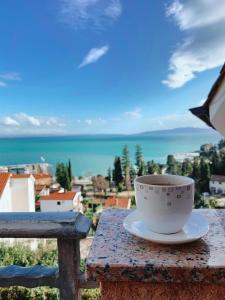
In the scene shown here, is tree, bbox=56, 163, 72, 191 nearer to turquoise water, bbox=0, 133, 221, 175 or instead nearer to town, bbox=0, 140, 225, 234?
town, bbox=0, 140, 225, 234

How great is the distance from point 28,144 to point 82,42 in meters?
11.5

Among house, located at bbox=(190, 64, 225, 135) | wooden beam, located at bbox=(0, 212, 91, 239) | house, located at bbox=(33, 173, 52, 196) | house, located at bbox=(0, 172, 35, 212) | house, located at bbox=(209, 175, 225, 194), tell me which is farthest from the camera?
house, located at bbox=(33, 173, 52, 196)

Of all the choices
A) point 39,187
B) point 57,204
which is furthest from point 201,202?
point 39,187

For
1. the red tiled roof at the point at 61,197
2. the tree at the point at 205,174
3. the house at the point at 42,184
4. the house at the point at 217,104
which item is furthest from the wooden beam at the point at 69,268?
the house at the point at 42,184

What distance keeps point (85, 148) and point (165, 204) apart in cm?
3023

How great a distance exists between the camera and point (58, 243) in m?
0.52

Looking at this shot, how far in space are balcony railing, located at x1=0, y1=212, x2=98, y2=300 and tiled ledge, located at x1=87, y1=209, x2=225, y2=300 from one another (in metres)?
0.15

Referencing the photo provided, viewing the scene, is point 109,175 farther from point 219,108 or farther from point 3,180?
point 219,108

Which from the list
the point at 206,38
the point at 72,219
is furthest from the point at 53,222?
the point at 206,38

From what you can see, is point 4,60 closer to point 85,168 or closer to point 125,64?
point 125,64

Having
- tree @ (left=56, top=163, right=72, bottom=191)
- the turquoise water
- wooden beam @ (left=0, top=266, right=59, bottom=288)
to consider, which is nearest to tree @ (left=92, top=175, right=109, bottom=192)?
the turquoise water

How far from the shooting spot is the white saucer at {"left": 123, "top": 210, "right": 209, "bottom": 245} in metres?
0.35

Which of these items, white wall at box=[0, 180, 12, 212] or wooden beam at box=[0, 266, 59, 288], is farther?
white wall at box=[0, 180, 12, 212]

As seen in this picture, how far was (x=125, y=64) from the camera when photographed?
26.8m
